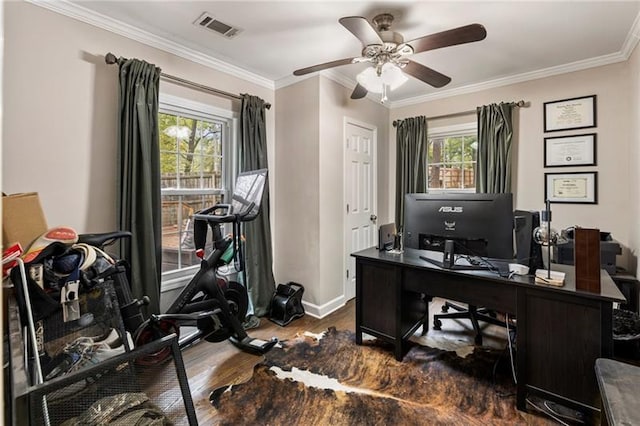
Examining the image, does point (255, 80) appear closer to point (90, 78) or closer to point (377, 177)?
point (90, 78)

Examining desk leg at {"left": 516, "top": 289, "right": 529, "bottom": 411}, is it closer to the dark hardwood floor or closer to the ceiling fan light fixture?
the dark hardwood floor

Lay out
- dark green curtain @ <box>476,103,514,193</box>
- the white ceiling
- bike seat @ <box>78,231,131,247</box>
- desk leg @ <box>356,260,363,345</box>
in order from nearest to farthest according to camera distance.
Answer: bike seat @ <box>78,231,131,247</box>
the white ceiling
desk leg @ <box>356,260,363,345</box>
dark green curtain @ <box>476,103,514,193</box>

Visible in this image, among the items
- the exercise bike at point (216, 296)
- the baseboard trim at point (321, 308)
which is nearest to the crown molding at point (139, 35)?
the exercise bike at point (216, 296)

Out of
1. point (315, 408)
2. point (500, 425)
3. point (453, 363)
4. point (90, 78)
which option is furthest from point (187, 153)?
point (500, 425)

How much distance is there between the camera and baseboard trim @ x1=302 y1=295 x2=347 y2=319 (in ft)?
11.2

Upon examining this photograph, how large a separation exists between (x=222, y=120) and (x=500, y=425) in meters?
3.21

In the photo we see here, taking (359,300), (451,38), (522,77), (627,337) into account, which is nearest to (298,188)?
(359,300)

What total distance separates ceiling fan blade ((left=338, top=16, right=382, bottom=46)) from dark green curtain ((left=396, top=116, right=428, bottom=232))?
2.11m

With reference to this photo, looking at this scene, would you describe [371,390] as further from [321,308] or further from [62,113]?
[62,113]

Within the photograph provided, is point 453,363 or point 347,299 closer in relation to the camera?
point 453,363

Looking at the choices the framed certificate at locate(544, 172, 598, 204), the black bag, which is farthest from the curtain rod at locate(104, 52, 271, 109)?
the framed certificate at locate(544, 172, 598, 204)

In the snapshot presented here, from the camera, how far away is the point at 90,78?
93.3 inches

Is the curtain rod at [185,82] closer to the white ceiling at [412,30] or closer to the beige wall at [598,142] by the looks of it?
the white ceiling at [412,30]

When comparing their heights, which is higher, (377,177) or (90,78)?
(90,78)
